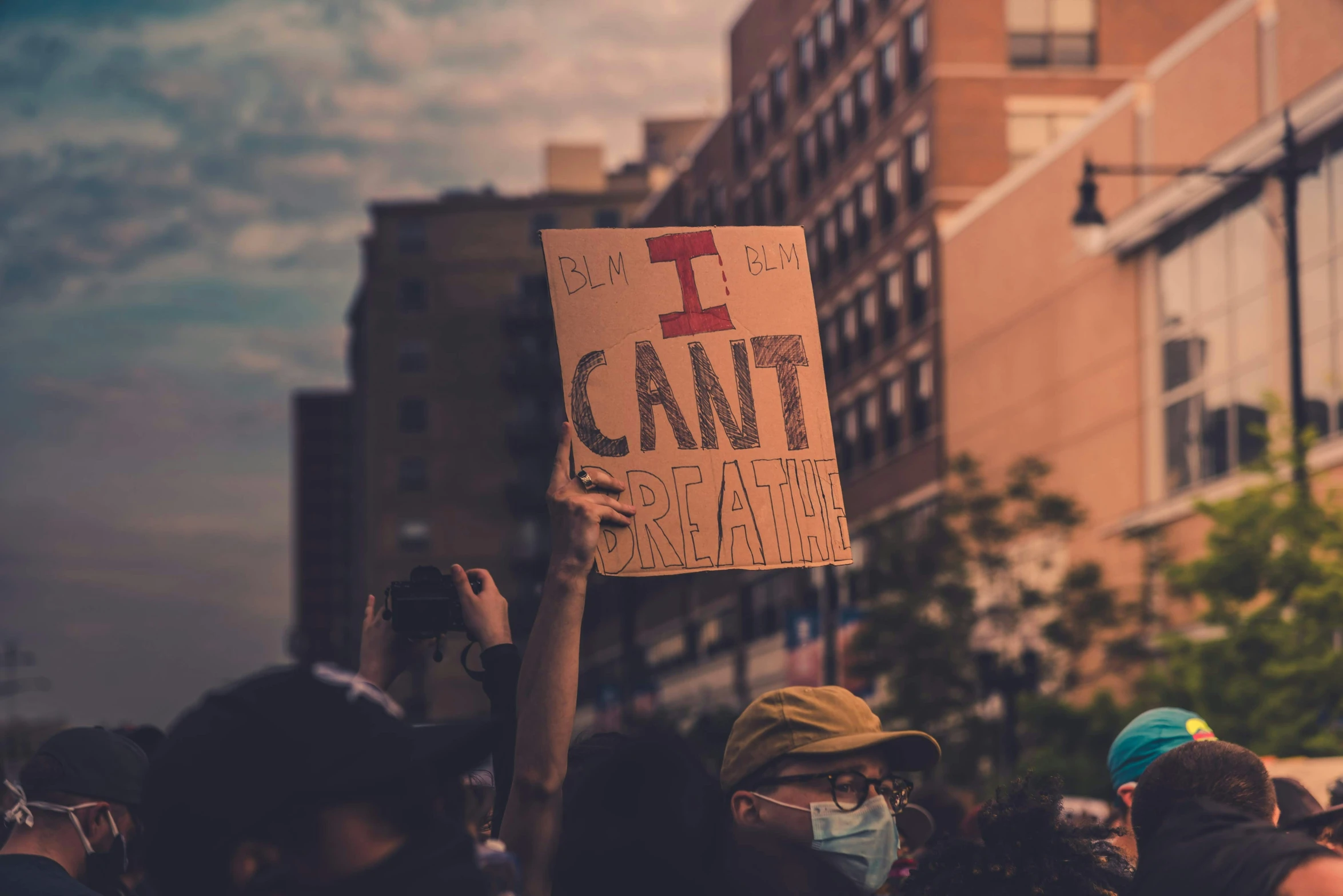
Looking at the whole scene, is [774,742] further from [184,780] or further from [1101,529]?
[1101,529]

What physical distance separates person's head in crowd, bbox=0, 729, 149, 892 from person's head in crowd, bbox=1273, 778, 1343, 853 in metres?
3.11

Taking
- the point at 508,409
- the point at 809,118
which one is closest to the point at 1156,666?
the point at 809,118

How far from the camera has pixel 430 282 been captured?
326 ft

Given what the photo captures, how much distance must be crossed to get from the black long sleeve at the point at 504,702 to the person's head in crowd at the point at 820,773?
1.63ft

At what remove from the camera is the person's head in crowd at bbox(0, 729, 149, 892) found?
198 inches

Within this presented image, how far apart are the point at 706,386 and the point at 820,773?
120 centimetres

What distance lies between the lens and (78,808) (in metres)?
5.06

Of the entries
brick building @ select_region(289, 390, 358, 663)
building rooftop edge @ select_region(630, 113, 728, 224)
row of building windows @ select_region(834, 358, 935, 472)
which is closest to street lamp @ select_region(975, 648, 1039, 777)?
row of building windows @ select_region(834, 358, 935, 472)

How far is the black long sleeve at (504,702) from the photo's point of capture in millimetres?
4223

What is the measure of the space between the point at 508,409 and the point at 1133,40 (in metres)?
54.5

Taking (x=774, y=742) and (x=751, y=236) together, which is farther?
(x=751, y=236)

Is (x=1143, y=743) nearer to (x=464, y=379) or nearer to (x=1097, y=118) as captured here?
(x=1097, y=118)

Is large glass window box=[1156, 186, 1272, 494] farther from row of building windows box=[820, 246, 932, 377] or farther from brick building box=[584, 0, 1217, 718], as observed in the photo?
row of building windows box=[820, 246, 932, 377]

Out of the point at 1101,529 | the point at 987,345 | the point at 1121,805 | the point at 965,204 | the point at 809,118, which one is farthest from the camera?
the point at 809,118
